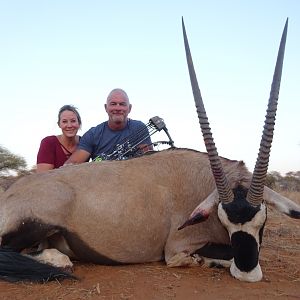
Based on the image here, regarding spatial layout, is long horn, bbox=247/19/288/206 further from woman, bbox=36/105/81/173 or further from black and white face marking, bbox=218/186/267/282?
woman, bbox=36/105/81/173

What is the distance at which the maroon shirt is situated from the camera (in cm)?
652

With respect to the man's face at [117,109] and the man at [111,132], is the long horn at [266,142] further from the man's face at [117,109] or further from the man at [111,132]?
the man's face at [117,109]

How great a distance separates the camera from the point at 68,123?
6.49 m

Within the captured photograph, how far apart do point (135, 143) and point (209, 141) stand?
269 cm

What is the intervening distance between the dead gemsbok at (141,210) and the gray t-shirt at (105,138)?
1868 mm

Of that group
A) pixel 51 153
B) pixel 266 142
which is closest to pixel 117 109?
pixel 51 153

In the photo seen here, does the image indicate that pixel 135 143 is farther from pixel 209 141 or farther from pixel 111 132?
pixel 209 141

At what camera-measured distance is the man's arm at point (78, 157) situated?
6305 mm

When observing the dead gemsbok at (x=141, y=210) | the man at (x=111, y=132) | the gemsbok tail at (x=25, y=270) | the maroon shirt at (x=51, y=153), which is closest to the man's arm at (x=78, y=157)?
the man at (x=111, y=132)

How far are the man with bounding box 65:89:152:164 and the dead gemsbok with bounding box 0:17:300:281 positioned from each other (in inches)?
72.5

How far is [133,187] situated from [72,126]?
93.7 inches

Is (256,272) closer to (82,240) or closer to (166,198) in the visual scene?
(166,198)

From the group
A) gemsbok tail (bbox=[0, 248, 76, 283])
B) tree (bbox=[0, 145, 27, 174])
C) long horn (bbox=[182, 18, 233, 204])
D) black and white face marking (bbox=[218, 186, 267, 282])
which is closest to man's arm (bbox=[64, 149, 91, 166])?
gemsbok tail (bbox=[0, 248, 76, 283])

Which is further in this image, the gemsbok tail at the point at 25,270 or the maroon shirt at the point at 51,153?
the maroon shirt at the point at 51,153
